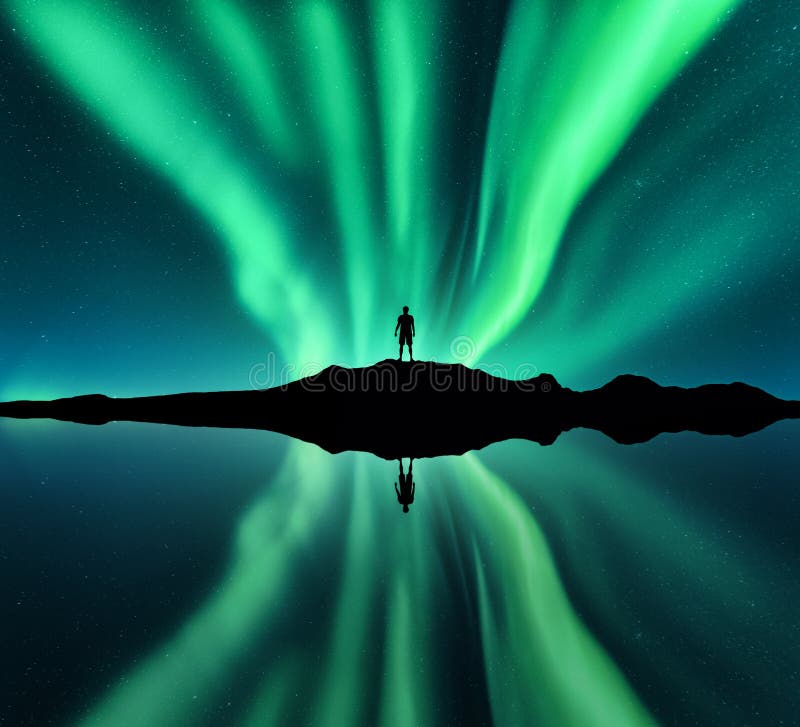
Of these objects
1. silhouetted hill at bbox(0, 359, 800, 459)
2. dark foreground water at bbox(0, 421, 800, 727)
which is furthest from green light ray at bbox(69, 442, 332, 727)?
silhouetted hill at bbox(0, 359, 800, 459)

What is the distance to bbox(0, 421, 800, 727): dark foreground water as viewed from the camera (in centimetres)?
138

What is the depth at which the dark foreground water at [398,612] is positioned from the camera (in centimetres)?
138

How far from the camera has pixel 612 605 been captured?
1.97m

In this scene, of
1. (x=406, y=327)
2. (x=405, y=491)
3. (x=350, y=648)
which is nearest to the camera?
(x=350, y=648)

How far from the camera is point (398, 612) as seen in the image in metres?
1.85

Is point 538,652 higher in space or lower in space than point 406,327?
lower

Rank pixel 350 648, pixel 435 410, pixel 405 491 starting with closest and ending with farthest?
1. pixel 350 648
2. pixel 405 491
3. pixel 435 410

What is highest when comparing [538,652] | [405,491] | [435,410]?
[435,410]

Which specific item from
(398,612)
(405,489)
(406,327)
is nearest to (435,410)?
(406,327)

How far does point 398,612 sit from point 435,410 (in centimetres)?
1516

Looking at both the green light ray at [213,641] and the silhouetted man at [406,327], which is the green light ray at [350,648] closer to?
the green light ray at [213,641]

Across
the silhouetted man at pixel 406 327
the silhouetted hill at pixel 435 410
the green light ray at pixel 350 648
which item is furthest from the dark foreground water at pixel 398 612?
the silhouetted man at pixel 406 327

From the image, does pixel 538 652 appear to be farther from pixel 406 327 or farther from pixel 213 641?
pixel 406 327

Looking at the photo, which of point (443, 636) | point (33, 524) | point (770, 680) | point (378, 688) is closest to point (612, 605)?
point (770, 680)
